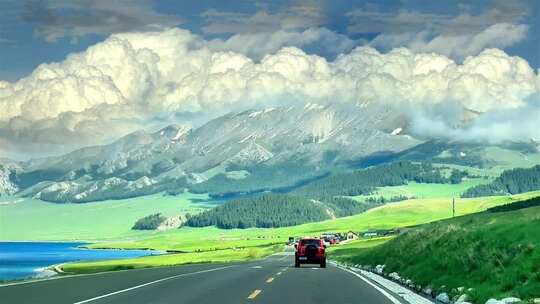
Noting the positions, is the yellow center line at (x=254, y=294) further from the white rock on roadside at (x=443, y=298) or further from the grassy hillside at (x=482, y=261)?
the grassy hillside at (x=482, y=261)

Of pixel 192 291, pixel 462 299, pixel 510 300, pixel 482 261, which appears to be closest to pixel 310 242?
pixel 192 291

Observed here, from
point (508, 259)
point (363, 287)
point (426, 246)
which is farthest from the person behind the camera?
point (426, 246)

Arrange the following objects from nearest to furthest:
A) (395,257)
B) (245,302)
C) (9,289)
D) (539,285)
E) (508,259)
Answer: (539,285), (245,302), (508,259), (9,289), (395,257)

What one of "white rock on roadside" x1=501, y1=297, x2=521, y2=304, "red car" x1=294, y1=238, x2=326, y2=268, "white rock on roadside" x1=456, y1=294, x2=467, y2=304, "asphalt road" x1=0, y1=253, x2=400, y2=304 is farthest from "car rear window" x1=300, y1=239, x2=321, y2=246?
"white rock on roadside" x1=501, y1=297, x2=521, y2=304

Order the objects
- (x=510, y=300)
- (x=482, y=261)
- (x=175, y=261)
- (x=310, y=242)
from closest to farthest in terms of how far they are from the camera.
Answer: (x=510, y=300), (x=482, y=261), (x=310, y=242), (x=175, y=261)

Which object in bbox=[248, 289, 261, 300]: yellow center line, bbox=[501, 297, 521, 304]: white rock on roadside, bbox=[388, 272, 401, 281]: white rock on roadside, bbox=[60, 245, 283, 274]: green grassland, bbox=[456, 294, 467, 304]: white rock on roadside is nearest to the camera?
bbox=[501, 297, 521, 304]: white rock on roadside

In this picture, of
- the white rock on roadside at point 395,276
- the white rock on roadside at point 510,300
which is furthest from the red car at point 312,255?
the white rock on roadside at point 510,300

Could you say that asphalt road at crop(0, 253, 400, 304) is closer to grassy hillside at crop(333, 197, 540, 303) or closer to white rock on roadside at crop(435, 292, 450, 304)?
white rock on roadside at crop(435, 292, 450, 304)

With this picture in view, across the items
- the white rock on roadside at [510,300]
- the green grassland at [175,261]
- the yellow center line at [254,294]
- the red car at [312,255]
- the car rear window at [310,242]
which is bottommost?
the white rock on roadside at [510,300]

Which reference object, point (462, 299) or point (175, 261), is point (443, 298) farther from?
point (175, 261)

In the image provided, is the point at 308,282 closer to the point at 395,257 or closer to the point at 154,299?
the point at 154,299

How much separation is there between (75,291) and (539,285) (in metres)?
16.4

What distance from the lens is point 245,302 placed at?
26.2 meters

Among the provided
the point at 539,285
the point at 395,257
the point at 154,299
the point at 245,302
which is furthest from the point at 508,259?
the point at 395,257
